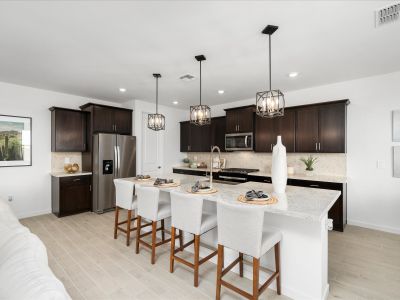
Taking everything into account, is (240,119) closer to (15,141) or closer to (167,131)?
(167,131)

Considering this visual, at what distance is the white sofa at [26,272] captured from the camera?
33.4 inches

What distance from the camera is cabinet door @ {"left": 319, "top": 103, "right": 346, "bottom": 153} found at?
3.80m

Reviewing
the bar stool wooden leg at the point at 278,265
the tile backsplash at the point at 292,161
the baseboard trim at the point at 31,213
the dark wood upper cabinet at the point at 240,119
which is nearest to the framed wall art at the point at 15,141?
the baseboard trim at the point at 31,213

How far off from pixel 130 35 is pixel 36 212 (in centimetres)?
424

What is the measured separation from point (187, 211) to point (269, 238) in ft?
2.79

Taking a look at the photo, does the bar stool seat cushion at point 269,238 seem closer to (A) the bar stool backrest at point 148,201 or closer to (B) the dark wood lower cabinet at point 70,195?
(A) the bar stool backrest at point 148,201

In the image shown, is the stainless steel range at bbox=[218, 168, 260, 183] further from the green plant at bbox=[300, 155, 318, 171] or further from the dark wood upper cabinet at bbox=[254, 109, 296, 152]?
the green plant at bbox=[300, 155, 318, 171]

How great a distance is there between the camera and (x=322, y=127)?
157 inches

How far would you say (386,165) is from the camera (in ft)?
11.9

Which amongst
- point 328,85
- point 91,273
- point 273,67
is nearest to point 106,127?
point 91,273

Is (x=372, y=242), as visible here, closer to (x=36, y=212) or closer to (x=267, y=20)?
(x=267, y=20)

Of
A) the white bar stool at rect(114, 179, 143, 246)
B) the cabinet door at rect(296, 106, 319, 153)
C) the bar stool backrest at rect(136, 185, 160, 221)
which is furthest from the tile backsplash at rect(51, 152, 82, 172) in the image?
the cabinet door at rect(296, 106, 319, 153)

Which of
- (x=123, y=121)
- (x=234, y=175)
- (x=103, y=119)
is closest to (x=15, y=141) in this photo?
(x=103, y=119)

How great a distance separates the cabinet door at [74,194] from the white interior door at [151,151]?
55.5 inches
